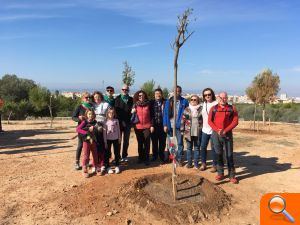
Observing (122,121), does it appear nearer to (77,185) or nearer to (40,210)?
(77,185)

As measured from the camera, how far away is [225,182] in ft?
20.9

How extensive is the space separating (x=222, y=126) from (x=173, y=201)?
74.9 inches

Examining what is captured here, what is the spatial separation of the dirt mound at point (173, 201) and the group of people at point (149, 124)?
0.92 metres

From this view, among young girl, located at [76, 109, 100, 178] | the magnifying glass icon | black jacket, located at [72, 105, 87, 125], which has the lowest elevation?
the magnifying glass icon

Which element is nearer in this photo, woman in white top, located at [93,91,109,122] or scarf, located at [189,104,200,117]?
woman in white top, located at [93,91,109,122]

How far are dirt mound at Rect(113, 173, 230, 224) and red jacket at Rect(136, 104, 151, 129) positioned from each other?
1.45m

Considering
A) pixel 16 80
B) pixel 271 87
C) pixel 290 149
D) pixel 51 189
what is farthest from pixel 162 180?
pixel 16 80

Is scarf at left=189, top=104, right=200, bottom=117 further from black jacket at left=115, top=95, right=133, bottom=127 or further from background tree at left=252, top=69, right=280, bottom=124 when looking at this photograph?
background tree at left=252, top=69, right=280, bottom=124

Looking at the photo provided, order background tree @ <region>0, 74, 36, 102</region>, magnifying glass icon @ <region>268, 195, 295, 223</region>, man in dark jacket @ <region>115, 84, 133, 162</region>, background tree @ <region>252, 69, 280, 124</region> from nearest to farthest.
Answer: magnifying glass icon @ <region>268, 195, 295, 223</region> → man in dark jacket @ <region>115, 84, 133, 162</region> → background tree @ <region>252, 69, 280, 124</region> → background tree @ <region>0, 74, 36, 102</region>

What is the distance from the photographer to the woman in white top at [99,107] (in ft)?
22.2

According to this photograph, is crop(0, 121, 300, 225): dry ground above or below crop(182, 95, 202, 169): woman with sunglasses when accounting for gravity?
below

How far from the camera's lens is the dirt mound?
4.77m

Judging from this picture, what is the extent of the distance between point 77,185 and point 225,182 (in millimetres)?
2981

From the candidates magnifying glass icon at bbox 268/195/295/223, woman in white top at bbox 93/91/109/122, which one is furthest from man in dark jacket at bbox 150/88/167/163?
magnifying glass icon at bbox 268/195/295/223
